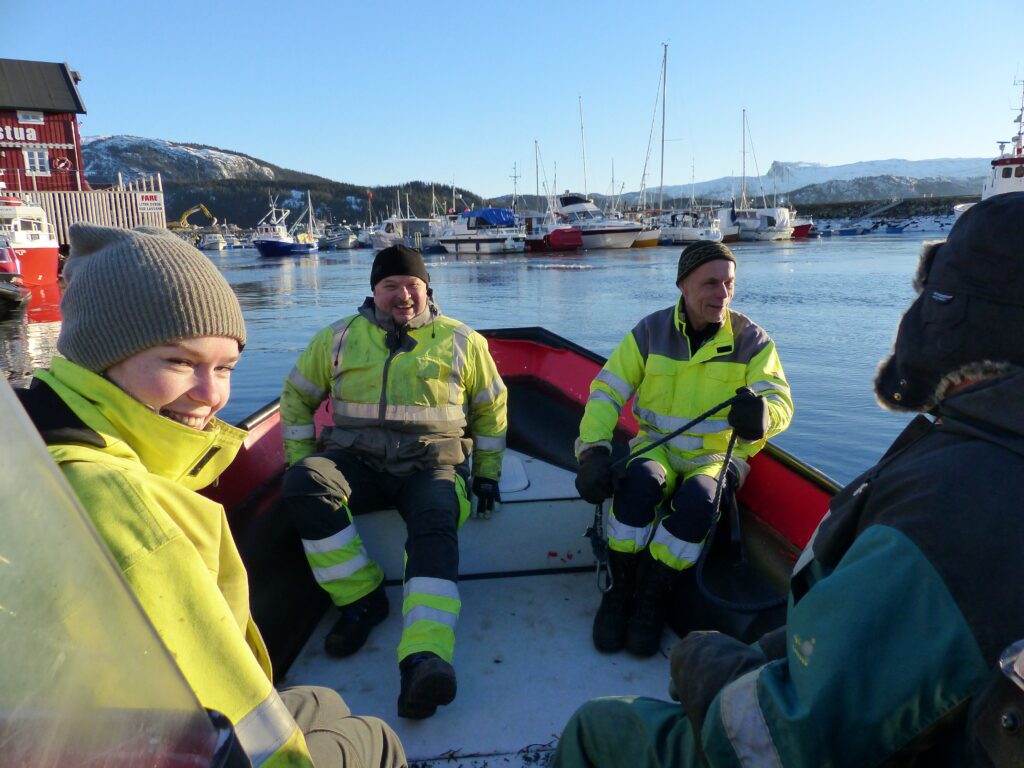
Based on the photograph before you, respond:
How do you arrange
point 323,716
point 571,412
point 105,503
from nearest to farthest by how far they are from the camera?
1. point 105,503
2. point 323,716
3. point 571,412

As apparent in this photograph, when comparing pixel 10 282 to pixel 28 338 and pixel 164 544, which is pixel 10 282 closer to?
pixel 28 338

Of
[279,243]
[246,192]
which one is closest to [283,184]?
[246,192]

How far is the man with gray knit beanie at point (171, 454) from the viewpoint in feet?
2.76

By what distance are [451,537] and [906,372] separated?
1599mm

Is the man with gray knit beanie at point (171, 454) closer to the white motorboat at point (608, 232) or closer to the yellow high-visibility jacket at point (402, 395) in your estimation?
the yellow high-visibility jacket at point (402, 395)

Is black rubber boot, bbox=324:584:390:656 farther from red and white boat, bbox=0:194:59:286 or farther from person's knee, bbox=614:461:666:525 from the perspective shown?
red and white boat, bbox=0:194:59:286

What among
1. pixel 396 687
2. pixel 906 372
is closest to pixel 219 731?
pixel 906 372

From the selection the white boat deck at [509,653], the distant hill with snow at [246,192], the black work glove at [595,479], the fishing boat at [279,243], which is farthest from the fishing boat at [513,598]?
the distant hill with snow at [246,192]

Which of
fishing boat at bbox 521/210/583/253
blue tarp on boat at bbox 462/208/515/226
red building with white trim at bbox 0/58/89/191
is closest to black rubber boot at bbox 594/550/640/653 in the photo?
red building with white trim at bbox 0/58/89/191

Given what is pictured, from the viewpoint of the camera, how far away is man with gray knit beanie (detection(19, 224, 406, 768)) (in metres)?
0.84

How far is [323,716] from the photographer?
1.31 meters

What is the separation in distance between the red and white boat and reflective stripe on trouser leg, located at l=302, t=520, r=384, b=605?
68.3 ft

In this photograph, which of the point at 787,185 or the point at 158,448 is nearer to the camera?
the point at 158,448

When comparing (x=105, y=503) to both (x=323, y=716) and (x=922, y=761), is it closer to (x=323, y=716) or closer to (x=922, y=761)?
(x=323, y=716)
